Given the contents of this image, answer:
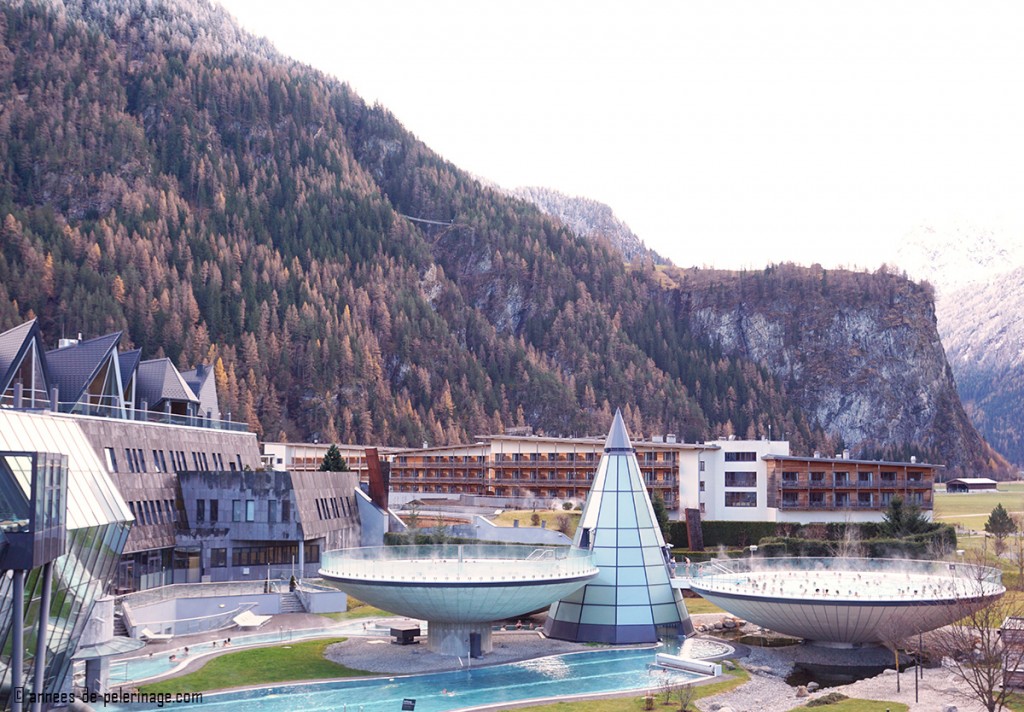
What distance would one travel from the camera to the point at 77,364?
66312 mm

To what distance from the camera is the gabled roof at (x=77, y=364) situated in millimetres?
64750

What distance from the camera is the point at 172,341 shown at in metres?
171

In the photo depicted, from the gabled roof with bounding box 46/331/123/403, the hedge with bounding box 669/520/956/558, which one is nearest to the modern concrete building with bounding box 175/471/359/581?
the gabled roof with bounding box 46/331/123/403

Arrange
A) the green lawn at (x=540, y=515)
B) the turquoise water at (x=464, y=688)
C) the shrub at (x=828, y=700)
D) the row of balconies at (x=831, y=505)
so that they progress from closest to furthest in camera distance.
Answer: the shrub at (x=828, y=700)
the turquoise water at (x=464, y=688)
the green lawn at (x=540, y=515)
the row of balconies at (x=831, y=505)

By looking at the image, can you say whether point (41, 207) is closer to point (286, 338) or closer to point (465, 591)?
point (286, 338)

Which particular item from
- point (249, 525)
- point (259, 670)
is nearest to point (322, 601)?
point (249, 525)

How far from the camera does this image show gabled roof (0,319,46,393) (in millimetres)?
57344

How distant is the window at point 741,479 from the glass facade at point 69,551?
72936 mm

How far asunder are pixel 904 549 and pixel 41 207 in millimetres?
172288

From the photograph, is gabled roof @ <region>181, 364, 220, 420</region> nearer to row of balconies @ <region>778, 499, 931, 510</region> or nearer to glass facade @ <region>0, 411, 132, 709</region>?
glass facade @ <region>0, 411, 132, 709</region>

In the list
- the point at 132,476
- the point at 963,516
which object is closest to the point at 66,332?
the point at 132,476

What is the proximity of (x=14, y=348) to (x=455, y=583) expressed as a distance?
28.2 meters

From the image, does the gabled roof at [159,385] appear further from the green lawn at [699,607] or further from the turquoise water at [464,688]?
the turquoise water at [464,688]

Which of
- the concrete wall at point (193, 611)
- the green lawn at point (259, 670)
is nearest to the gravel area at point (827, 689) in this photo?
the green lawn at point (259, 670)
